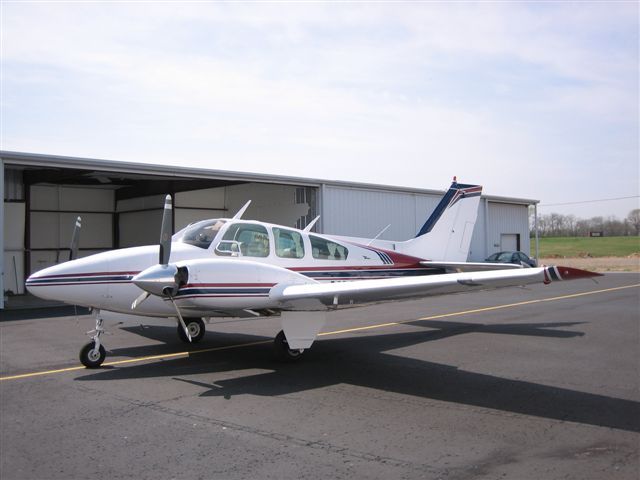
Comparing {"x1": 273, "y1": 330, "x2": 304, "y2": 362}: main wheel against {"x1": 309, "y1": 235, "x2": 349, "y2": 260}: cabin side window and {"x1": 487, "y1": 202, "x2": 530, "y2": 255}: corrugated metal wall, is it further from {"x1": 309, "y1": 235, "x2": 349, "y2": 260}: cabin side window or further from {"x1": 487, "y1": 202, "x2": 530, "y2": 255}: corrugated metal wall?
{"x1": 487, "y1": 202, "x2": 530, "y2": 255}: corrugated metal wall

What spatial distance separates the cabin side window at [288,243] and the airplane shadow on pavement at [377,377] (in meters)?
1.76

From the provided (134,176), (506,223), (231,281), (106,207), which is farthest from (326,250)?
(506,223)

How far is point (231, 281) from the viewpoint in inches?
321

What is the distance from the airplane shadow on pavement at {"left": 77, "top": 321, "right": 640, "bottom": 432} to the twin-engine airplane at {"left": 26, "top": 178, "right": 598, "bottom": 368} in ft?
2.22

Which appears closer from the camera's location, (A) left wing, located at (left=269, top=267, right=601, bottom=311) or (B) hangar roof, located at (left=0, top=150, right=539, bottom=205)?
(A) left wing, located at (left=269, top=267, right=601, bottom=311)

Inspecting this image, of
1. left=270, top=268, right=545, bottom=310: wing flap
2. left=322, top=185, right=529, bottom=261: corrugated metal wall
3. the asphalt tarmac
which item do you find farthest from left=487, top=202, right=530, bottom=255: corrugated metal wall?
left=270, top=268, right=545, bottom=310: wing flap

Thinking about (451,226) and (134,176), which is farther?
(134,176)

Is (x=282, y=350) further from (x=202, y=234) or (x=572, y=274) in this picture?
(x=572, y=274)

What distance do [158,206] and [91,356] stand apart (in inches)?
792

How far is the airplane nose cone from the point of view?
24.8 feet

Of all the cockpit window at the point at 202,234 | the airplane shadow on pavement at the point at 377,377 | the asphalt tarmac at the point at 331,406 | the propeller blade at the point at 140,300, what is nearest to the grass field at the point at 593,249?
the asphalt tarmac at the point at 331,406

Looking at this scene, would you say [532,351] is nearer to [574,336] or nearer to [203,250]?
[574,336]

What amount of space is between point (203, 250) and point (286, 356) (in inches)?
84.5

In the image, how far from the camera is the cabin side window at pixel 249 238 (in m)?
9.08
